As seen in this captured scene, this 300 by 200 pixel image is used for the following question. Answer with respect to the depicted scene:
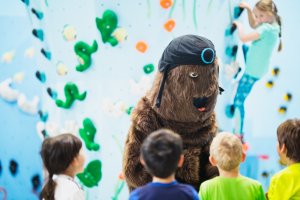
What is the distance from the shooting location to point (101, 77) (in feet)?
9.09

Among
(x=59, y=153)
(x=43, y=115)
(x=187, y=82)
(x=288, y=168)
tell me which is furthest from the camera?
(x=43, y=115)

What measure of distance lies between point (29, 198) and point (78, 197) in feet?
4.61

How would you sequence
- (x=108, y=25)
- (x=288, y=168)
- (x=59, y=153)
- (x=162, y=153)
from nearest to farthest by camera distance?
(x=162, y=153)
(x=59, y=153)
(x=288, y=168)
(x=108, y=25)

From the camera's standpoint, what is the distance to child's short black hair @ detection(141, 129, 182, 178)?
1480 millimetres

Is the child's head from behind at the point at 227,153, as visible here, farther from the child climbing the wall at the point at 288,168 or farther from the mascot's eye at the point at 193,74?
the mascot's eye at the point at 193,74

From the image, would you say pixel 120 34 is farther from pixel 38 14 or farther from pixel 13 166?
pixel 13 166

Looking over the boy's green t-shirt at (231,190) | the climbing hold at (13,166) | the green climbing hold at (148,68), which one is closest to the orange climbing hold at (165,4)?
the green climbing hold at (148,68)

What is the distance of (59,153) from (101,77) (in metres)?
1.05

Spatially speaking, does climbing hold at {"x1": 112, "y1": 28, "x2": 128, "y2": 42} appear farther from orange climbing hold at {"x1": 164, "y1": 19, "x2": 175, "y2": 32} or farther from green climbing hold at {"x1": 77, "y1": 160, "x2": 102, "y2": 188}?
green climbing hold at {"x1": 77, "y1": 160, "x2": 102, "y2": 188}

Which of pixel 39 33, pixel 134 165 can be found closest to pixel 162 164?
pixel 134 165

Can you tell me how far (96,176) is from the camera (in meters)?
2.83

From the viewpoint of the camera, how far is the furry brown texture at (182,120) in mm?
2051

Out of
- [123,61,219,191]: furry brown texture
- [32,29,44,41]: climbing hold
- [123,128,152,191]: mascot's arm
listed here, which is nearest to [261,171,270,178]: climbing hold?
[123,61,219,191]: furry brown texture

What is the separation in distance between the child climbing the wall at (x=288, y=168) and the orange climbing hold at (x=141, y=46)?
109 cm
